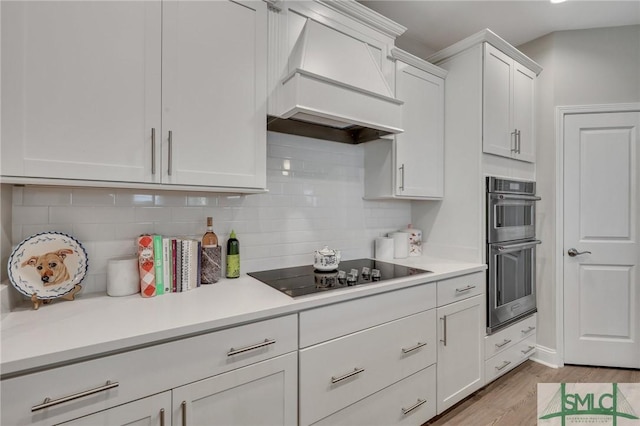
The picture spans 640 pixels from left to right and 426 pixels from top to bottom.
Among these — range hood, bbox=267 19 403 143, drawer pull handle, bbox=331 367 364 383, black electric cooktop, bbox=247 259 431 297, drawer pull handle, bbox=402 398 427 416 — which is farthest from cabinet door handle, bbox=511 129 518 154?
drawer pull handle, bbox=331 367 364 383

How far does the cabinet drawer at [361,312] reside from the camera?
136 centimetres

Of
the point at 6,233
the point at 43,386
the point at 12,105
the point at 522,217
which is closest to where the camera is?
the point at 43,386

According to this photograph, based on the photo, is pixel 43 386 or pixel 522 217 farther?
pixel 522 217

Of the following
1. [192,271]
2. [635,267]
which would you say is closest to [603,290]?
[635,267]

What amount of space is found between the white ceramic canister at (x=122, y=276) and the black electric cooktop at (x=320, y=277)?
23.7 inches

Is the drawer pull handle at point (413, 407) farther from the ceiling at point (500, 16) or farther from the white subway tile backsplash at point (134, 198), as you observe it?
the ceiling at point (500, 16)

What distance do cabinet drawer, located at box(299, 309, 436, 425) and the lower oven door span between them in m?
0.68

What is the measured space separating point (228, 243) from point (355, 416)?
1.11 meters

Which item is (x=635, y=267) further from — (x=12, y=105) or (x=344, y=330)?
(x=12, y=105)

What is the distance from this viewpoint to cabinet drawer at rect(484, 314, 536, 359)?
219cm

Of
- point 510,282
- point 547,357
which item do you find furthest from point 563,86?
point 547,357

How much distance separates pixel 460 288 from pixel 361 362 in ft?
2.98

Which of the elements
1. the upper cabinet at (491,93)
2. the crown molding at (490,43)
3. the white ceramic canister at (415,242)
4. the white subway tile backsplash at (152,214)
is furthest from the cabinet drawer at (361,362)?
the crown molding at (490,43)

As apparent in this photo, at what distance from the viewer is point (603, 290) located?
258 centimetres
